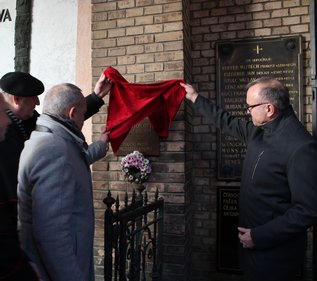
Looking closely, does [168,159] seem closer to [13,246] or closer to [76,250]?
[76,250]

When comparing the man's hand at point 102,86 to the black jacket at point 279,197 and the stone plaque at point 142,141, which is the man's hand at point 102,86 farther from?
the black jacket at point 279,197

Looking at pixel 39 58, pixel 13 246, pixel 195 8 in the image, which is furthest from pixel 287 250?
pixel 39 58

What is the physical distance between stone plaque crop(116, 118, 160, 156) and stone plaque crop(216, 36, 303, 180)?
2.47ft

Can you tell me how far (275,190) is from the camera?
2.31m

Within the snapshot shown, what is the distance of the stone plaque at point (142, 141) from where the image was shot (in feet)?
10.9

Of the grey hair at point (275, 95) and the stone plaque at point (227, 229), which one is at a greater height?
the grey hair at point (275, 95)

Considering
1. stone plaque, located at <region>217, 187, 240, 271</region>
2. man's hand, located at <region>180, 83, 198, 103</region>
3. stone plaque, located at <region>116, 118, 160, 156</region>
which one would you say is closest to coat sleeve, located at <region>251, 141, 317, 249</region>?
man's hand, located at <region>180, 83, 198, 103</region>

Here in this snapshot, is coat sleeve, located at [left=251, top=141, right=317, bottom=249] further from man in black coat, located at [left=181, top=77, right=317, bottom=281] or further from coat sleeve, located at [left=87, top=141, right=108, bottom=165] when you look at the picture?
coat sleeve, located at [left=87, top=141, right=108, bottom=165]

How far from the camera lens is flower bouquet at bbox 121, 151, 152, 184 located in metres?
3.24

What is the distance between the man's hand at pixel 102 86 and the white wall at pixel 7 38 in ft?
5.69

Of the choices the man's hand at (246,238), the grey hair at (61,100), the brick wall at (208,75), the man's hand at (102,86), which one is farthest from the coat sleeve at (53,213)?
the brick wall at (208,75)

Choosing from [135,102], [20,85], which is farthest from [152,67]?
[20,85]

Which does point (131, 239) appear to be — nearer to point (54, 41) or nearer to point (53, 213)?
point (53, 213)

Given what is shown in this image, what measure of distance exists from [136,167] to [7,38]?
2.52 meters
